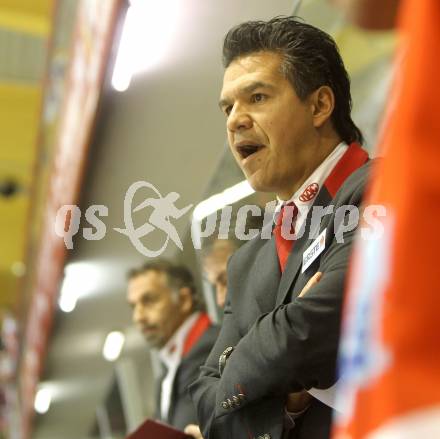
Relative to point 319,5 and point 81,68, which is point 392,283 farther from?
point 81,68

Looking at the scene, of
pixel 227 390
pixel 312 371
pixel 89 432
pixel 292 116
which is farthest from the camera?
pixel 89 432

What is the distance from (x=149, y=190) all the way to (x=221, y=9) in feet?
3.26

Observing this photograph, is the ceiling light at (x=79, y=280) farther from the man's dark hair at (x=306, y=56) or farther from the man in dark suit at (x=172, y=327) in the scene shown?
the man's dark hair at (x=306, y=56)

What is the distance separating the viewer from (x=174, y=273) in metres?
3.66

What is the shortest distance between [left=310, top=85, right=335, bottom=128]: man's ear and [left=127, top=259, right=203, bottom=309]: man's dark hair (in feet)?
5.59

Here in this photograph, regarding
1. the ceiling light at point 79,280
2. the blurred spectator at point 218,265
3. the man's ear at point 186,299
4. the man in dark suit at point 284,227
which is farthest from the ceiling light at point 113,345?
the man in dark suit at point 284,227

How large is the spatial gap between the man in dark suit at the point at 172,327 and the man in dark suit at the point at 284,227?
1.07 m

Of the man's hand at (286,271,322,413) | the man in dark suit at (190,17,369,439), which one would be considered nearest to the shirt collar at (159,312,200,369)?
the man in dark suit at (190,17,369,439)

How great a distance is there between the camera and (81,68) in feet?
12.7

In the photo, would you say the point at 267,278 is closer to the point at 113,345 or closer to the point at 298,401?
the point at 298,401

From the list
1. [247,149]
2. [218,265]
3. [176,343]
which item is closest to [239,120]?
[247,149]

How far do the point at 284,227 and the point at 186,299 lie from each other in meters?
1.80

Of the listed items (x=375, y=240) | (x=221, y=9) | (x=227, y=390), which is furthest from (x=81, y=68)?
(x=375, y=240)

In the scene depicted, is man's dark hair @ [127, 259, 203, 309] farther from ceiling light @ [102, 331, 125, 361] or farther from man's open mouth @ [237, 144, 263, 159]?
man's open mouth @ [237, 144, 263, 159]
